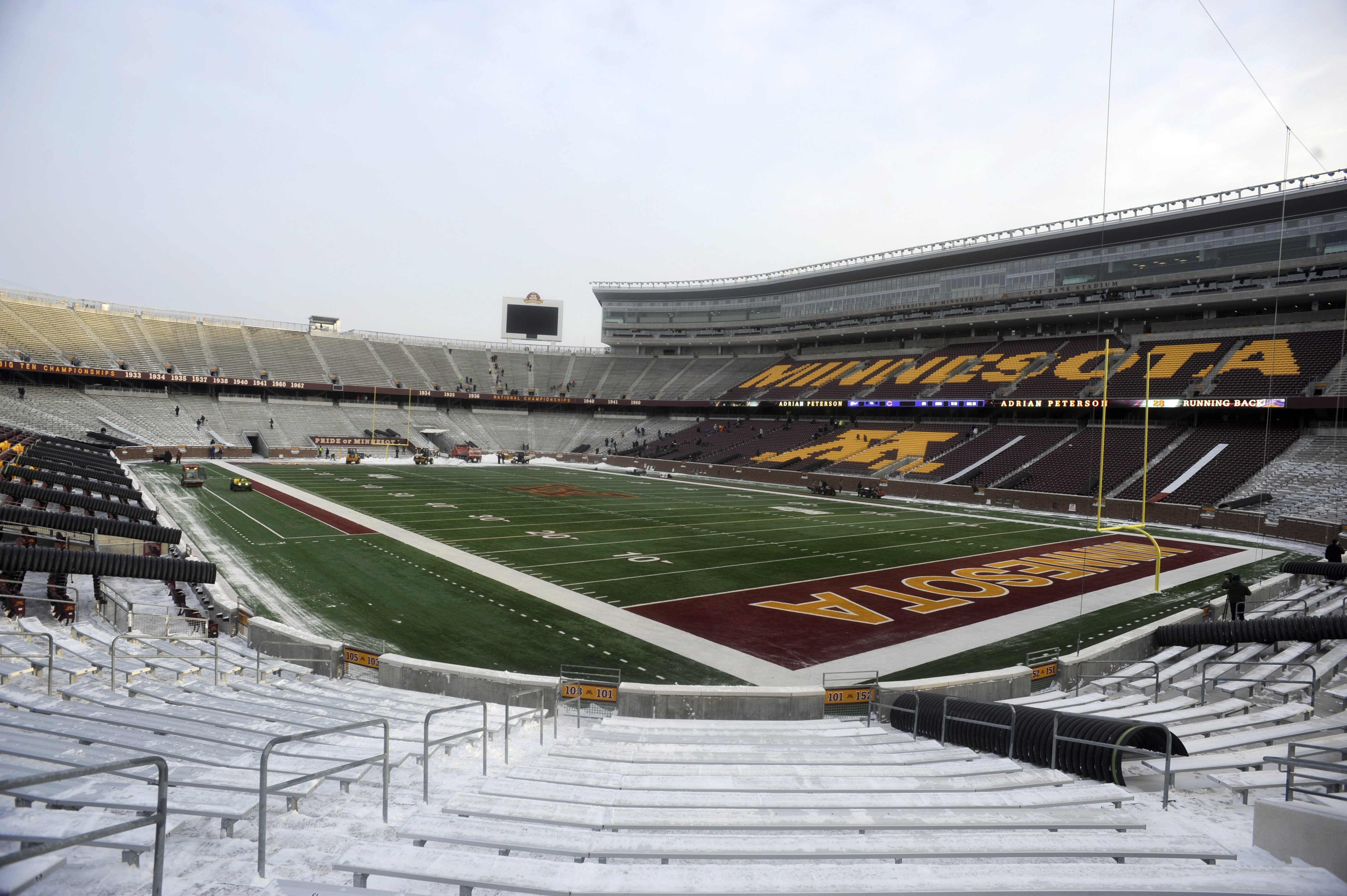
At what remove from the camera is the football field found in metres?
13.8

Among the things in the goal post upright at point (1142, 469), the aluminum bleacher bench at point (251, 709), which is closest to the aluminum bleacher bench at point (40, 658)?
the aluminum bleacher bench at point (251, 709)

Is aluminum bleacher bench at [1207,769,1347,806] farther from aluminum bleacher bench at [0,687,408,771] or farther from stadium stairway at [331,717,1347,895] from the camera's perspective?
aluminum bleacher bench at [0,687,408,771]

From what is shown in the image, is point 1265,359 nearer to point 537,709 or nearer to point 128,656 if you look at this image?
point 537,709

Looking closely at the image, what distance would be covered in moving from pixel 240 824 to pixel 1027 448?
48.2 m

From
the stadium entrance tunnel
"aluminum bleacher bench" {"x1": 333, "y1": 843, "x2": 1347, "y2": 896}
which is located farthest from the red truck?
"aluminum bleacher bench" {"x1": 333, "y1": 843, "x2": 1347, "y2": 896}

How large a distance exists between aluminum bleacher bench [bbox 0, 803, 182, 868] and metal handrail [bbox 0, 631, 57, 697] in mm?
4419

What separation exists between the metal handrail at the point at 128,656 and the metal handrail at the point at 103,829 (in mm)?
5744

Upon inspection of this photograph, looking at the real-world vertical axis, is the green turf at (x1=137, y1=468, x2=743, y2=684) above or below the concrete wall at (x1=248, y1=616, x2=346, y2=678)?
below

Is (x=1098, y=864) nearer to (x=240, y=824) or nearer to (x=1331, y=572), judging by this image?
(x=240, y=824)

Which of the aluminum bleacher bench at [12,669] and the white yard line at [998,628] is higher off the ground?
the aluminum bleacher bench at [12,669]

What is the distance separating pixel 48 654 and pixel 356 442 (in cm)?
6085

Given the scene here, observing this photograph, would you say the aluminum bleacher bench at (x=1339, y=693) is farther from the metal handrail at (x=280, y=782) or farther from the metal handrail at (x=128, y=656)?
the metal handrail at (x=128, y=656)

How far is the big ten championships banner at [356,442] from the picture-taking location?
207 feet

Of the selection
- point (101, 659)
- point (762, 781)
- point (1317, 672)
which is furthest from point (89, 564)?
point (1317, 672)
